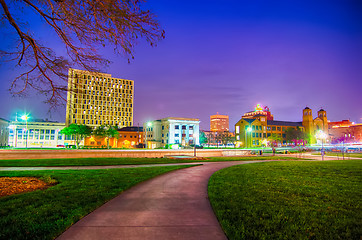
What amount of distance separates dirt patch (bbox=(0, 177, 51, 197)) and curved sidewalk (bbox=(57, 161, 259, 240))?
12.6ft

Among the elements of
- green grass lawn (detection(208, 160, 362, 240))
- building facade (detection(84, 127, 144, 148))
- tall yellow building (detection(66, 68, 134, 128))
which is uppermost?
tall yellow building (detection(66, 68, 134, 128))

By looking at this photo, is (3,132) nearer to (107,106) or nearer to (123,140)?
(107,106)

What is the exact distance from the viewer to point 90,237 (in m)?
4.07

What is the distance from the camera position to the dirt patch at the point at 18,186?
7.77 meters

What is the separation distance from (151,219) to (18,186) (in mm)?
6711

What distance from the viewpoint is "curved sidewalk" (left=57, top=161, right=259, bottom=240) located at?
422 centimetres

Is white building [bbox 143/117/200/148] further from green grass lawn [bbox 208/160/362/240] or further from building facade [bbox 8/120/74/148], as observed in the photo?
green grass lawn [bbox 208/160/362/240]

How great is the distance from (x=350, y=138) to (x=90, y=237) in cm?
16535

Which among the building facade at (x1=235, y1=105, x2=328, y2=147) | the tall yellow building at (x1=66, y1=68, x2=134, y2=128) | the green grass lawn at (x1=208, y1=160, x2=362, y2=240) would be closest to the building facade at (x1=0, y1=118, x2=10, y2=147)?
the tall yellow building at (x1=66, y1=68, x2=134, y2=128)

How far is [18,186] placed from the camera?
27.9ft

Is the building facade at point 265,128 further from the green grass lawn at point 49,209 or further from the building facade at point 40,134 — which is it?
the green grass lawn at point 49,209

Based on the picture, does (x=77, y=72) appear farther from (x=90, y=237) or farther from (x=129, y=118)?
(x=129, y=118)

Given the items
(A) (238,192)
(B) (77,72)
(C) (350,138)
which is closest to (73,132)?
(B) (77,72)

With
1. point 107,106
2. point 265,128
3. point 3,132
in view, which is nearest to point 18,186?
point 265,128
